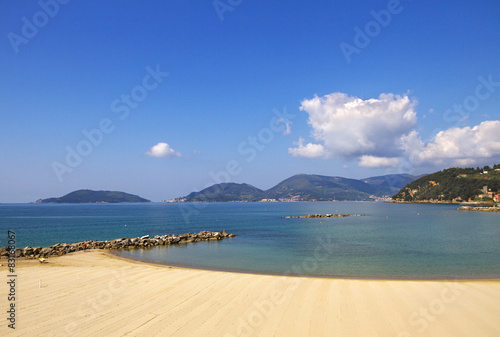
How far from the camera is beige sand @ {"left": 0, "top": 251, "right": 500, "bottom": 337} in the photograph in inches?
372

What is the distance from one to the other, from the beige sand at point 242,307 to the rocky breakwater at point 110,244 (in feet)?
41.1

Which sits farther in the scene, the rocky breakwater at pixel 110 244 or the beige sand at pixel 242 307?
the rocky breakwater at pixel 110 244

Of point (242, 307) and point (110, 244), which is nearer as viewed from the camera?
point (242, 307)

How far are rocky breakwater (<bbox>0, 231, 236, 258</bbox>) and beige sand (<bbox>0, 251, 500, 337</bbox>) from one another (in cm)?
1253

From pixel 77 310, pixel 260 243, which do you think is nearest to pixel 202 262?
pixel 260 243

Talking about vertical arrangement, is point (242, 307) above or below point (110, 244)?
below

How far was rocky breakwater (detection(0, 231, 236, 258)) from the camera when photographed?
92.0ft

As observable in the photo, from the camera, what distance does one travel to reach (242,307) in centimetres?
1177

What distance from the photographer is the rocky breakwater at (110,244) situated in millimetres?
28031

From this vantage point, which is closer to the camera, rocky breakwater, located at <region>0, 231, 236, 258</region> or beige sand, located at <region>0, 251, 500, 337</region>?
beige sand, located at <region>0, 251, 500, 337</region>

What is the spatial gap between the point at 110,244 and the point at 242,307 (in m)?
28.5

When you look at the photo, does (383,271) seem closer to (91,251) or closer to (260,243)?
(260,243)

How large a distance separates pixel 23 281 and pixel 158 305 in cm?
893

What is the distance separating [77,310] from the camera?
11148 mm
